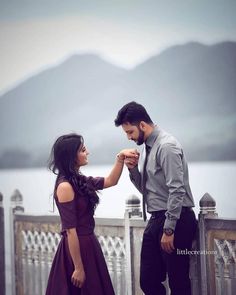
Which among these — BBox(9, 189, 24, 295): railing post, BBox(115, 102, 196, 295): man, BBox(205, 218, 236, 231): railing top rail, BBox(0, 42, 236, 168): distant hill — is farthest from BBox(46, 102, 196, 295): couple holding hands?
BBox(9, 189, 24, 295): railing post

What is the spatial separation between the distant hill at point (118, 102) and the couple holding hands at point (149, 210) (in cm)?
127

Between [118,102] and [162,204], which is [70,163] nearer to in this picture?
[162,204]

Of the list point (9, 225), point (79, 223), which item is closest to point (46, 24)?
point (9, 225)

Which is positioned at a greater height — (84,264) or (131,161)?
(131,161)

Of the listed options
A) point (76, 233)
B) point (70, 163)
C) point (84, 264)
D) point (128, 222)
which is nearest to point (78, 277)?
point (84, 264)

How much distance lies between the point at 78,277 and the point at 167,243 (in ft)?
1.61

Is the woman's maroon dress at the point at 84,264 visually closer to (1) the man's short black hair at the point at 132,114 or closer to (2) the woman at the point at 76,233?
(2) the woman at the point at 76,233

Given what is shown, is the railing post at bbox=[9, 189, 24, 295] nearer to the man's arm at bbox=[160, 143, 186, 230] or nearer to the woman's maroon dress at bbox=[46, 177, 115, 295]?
the woman's maroon dress at bbox=[46, 177, 115, 295]

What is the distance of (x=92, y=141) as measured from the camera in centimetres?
555

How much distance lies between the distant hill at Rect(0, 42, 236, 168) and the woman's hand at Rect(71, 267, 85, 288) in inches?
67.6

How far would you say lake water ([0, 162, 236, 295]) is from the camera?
4.48 m

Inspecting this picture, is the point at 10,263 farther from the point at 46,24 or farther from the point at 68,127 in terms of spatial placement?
the point at 46,24

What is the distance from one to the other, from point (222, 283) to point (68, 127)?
2.57 m

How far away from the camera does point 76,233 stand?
3.26 metres
